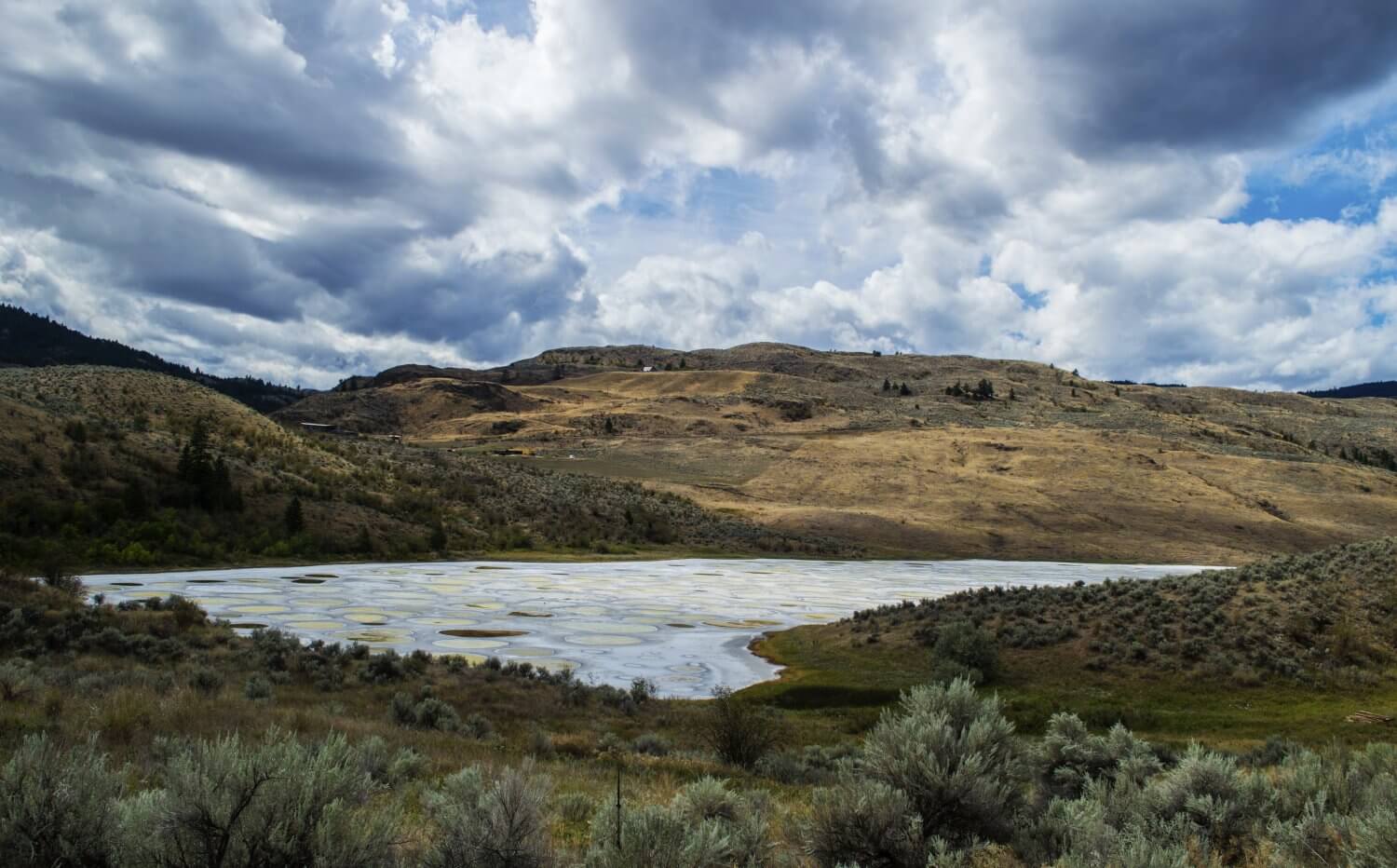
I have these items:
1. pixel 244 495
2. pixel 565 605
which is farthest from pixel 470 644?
pixel 244 495

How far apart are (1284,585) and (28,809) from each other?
89.9 ft

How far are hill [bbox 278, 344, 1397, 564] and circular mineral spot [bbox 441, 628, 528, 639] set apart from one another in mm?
39250

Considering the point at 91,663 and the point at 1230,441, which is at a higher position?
the point at 1230,441

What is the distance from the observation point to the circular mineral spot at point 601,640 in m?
22.8

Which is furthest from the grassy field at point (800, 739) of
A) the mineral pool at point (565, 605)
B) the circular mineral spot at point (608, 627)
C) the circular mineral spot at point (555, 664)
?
the circular mineral spot at point (608, 627)

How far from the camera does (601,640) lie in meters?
23.3

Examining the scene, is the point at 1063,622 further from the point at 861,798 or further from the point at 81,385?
the point at 81,385

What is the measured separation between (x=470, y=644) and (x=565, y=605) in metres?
7.62

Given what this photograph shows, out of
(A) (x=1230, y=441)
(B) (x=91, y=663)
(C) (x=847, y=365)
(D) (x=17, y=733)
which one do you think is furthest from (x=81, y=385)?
(C) (x=847, y=365)

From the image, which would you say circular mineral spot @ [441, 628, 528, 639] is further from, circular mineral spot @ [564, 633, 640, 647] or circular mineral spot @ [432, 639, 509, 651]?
circular mineral spot @ [564, 633, 640, 647]

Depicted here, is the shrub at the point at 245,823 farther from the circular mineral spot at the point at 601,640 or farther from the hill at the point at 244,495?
the hill at the point at 244,495

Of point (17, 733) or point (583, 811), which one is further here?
point (17, 733)

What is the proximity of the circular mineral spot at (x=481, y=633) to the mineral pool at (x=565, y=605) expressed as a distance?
0.07 meters

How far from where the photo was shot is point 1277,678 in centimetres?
1881
